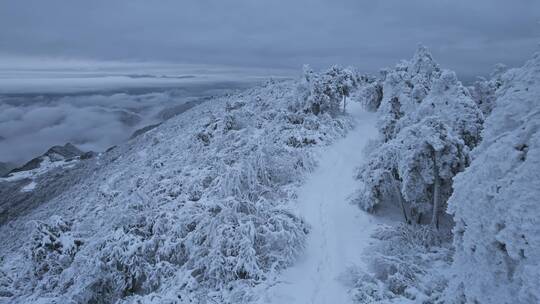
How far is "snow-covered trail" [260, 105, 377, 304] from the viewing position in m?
9.00

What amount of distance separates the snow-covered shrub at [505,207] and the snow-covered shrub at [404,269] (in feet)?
5.06

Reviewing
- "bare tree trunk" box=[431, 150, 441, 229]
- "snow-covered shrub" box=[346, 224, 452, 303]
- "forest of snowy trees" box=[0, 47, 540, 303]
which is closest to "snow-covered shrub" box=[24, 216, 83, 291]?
"forest of snowy trees" box=[0, 47, 540, 303]

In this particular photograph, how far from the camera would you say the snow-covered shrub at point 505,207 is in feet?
16.4

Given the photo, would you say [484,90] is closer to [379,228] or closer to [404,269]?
[379,228]

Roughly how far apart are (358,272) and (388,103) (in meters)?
15.0

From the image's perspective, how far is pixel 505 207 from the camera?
539 cm

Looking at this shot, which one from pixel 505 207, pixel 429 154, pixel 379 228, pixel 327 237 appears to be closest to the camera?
pixel 505 207

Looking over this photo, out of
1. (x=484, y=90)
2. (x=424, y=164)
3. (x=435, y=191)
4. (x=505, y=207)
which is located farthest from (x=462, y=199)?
(x=484, y=90)

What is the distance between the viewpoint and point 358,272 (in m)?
9.07

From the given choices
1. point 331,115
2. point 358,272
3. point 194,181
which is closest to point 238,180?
point 194,181

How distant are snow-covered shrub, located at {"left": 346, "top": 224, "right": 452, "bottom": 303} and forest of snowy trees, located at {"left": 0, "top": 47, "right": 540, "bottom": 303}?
3 cm

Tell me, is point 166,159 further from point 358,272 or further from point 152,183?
point 358,272

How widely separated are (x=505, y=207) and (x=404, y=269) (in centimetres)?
420

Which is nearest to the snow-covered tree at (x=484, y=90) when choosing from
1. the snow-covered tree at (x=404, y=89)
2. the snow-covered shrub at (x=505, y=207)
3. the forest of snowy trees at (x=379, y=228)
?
the snow-covered tree at (x=404, y=89)
